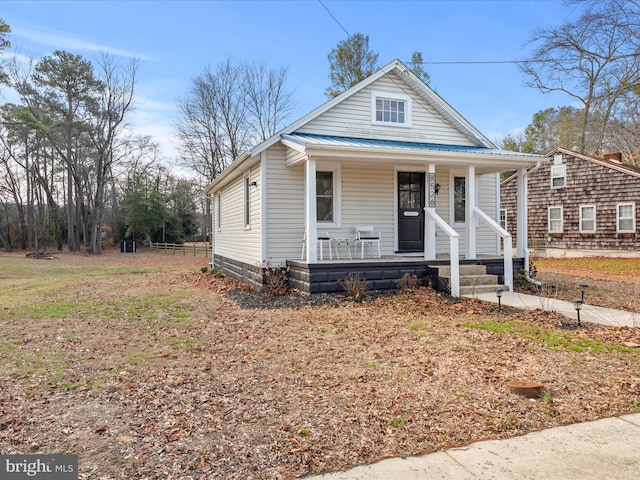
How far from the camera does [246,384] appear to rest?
4199 mm

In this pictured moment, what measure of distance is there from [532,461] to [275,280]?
24.1 feet

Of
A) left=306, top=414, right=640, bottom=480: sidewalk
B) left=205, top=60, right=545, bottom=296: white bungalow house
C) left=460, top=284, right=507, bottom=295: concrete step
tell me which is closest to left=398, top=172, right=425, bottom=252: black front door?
left=205, top=60, right=545, bottom=296: white bungalow house

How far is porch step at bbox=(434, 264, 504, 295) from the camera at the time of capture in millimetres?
9469

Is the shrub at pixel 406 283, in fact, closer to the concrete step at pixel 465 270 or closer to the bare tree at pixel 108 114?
the concrete step at pixel 465 270

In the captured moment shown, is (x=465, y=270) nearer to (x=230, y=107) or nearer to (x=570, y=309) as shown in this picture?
(x=570, y=309)

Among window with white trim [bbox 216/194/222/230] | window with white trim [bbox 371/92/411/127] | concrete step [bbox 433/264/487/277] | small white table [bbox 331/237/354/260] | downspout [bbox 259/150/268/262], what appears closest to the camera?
concrete step [bbox 433/264/487/277]

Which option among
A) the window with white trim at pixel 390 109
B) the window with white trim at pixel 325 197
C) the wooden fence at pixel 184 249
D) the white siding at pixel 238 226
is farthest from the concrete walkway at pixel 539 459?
the wooden fence at pixel 184 249

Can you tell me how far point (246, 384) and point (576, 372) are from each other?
10.7 feet

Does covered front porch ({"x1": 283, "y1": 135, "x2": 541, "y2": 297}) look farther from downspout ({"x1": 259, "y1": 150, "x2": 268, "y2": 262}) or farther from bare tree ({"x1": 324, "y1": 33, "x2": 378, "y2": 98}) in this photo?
bare tree ({"x1": 324, "y1": 33, "x2": 378, "y2": 98})

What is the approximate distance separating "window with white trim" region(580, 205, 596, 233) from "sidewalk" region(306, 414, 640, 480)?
69.9 ft

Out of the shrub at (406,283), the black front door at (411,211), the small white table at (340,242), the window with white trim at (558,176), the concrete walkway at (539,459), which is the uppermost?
the window with white trim at (558,176)

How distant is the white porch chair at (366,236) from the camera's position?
10672 millimetres

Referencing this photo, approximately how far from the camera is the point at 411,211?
37.8 ft

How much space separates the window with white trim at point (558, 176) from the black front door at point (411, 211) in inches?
573
